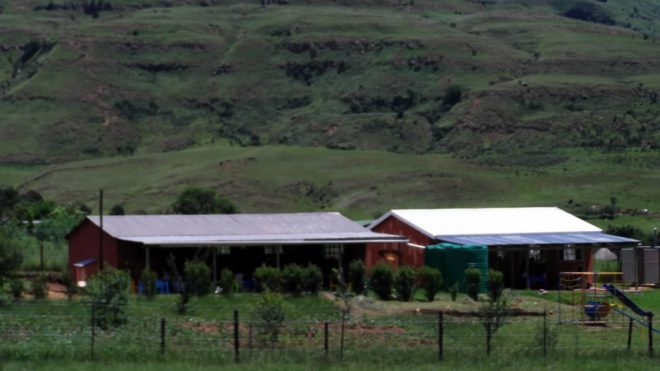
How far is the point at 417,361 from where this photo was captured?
24.7 m

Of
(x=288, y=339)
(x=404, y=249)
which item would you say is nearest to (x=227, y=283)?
(x=404, y=249)

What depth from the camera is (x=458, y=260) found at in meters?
46.0

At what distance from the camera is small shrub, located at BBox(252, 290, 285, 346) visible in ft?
87.3

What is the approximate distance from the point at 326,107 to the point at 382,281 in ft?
325

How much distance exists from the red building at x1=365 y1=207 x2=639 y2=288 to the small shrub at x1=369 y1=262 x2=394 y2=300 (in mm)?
7299

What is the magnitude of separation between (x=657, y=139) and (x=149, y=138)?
2057 inches

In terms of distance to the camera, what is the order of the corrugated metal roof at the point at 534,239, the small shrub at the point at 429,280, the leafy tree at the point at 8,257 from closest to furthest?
the small shrub at the point at 429,280 < the leafy tree at the point at 8,257 < the corrugated metal roof at the point at 534,239

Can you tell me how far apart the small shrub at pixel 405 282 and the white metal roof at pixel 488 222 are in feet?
28.8

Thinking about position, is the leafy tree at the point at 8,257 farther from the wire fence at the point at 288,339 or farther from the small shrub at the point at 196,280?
the wire fence at the point at 288,339

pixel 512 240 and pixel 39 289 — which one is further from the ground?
pixel 512 240

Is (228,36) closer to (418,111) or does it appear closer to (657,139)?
(418,111)

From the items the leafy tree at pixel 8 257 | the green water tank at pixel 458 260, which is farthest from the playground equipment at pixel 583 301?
the leafy tree at pixel 8 257

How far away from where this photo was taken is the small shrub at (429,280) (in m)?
41.5

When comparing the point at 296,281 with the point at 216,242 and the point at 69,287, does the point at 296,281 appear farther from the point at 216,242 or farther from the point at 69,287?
the point at 69,287
